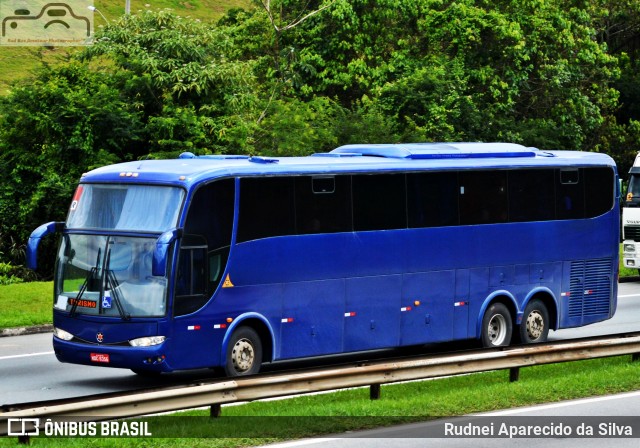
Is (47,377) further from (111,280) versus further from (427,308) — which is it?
(427,308)

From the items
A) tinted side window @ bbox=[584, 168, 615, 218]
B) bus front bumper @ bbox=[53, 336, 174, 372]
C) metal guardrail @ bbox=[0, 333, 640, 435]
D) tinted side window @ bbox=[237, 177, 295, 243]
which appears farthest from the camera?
tinted side window @ bbox=[584, 168, 615, 218]

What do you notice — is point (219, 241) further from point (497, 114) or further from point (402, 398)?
point (497, 114)

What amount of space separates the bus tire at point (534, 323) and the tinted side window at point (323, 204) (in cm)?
447

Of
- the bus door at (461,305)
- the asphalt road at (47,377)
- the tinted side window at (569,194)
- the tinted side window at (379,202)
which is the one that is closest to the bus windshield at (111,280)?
the asphalt road at (47,377)

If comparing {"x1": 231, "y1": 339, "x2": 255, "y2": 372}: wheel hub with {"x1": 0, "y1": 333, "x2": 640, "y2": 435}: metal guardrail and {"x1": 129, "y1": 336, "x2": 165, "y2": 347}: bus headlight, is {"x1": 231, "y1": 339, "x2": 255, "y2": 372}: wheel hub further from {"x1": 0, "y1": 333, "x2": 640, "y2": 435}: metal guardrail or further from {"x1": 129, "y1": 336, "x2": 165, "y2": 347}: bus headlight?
{"x1": 0, "y1": 333, "x2": 640, "y2": 435}: metal guardrail

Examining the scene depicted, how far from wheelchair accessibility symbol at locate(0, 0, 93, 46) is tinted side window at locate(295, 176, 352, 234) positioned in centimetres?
5498

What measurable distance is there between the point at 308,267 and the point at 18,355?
5586 millimetres

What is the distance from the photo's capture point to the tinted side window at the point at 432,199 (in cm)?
1995

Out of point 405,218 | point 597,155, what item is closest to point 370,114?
point 597,155

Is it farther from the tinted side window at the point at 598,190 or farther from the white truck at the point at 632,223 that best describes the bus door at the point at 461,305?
the white truck at the point at 632,223

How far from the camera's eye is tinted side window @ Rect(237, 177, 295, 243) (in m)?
17.6

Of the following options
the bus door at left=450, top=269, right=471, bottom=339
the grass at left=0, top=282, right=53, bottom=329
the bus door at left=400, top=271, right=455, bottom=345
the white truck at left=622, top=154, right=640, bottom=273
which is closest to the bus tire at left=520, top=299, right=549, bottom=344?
the bus door at left=450, top=269, right=471, bottom=339

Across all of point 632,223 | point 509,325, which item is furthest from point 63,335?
point 632,223

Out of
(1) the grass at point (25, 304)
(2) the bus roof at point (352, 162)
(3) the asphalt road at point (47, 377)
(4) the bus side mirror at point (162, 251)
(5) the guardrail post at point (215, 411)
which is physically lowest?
(3) the asphalt road at point (47, 377)
